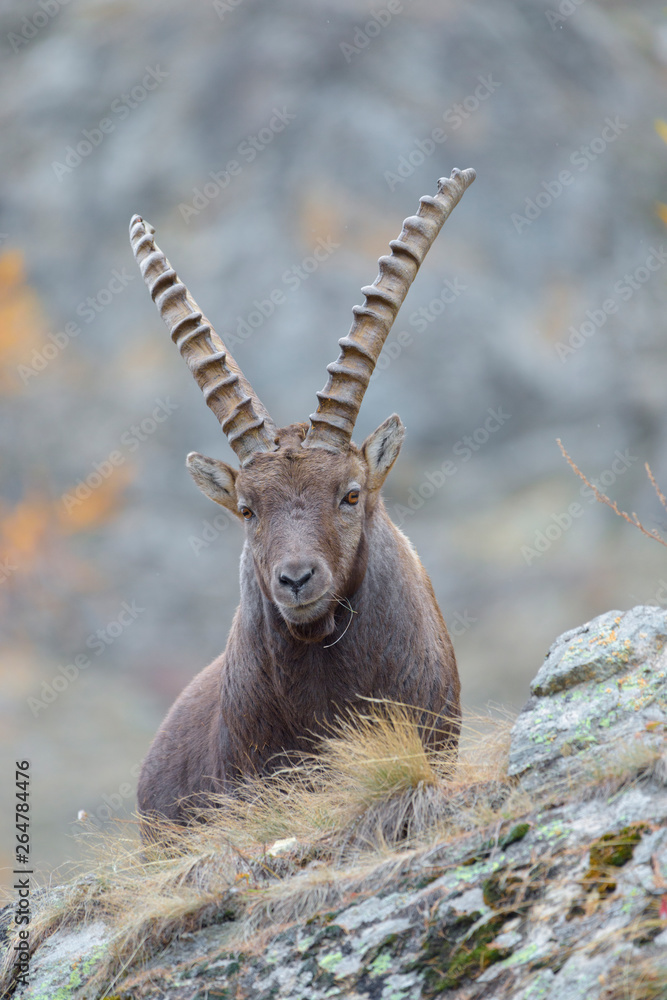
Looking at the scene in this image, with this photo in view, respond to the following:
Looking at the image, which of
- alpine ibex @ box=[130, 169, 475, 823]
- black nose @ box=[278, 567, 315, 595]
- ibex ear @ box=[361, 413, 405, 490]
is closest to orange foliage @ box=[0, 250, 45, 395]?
alpine ibex @ box=[130, 169, 475, 823]

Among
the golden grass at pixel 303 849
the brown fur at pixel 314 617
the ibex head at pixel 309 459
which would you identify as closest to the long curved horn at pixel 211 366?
the ibex head at pixel 309 459

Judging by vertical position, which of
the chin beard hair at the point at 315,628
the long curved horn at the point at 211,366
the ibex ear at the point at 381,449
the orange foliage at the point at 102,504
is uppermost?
the orange foliage at the point at 102,504

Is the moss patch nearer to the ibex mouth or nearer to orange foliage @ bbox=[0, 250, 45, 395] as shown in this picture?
the ibex mouth

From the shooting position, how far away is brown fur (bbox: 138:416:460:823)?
605 centimetres

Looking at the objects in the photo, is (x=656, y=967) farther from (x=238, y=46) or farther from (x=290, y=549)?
(x=238, y=46)

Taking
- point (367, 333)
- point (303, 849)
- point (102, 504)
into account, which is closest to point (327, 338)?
point (102, 504)

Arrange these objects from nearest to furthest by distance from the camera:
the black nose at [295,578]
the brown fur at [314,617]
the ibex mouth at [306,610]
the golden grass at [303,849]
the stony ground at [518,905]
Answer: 1. the stony ground at [518,905]
2. the golden grass at [303,849]
3. the black nose at [295,578]
4. the ibex mouth at [306,610]
5. the brown fur at [314,617]

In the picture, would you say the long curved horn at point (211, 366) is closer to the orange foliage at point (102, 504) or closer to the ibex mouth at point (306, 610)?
the ibex mouth at point (306, 610)

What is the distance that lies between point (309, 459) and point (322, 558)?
75 centimetres

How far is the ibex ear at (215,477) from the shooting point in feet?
22.1

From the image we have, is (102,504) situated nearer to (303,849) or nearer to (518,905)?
(303,849)

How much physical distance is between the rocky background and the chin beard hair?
1835cm

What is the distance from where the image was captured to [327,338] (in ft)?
86.5

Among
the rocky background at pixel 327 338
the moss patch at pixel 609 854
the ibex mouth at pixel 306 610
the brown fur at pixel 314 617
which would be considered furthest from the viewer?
the rocky background at pixel 327 338
